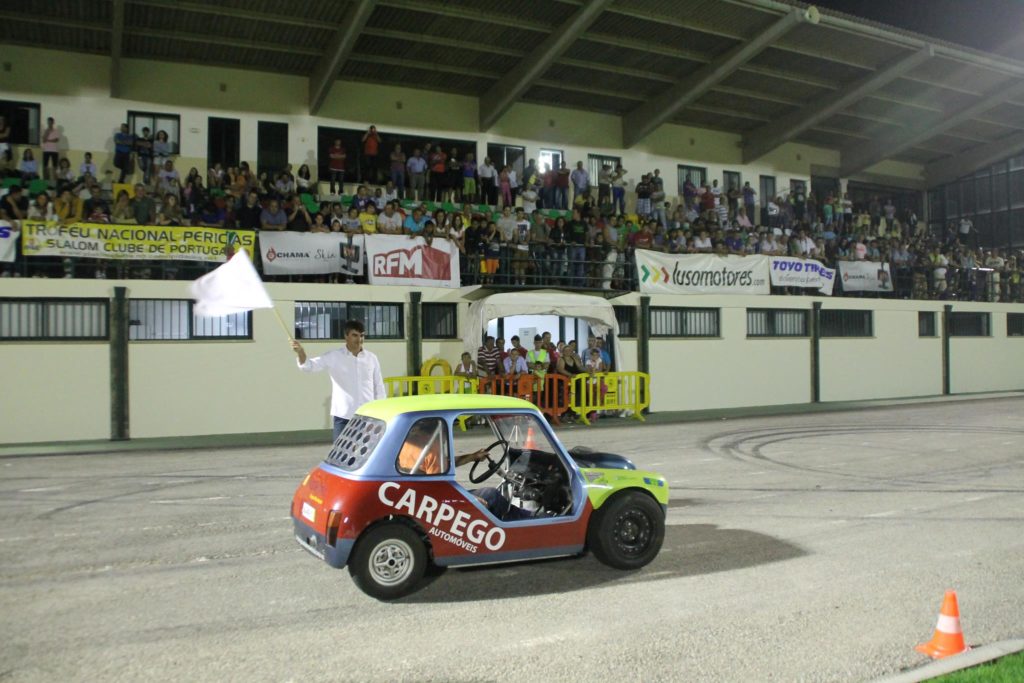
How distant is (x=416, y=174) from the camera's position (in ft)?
72.3

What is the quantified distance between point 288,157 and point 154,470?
1236 cm

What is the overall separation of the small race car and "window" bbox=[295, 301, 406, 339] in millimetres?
11786

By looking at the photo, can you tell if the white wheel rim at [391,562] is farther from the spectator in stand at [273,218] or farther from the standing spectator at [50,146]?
the standing spectator at [50,146]

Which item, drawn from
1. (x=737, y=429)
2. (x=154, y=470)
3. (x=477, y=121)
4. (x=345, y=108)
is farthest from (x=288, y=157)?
(x=737, y=429)

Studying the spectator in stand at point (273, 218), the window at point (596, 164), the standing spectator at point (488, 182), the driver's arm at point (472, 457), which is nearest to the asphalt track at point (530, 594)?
the driver's arm at point (472, 457)

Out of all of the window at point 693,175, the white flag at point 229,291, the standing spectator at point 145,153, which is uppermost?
the window at point 693,175

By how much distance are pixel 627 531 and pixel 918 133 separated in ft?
96.4

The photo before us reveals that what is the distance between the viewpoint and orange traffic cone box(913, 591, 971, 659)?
468 cm

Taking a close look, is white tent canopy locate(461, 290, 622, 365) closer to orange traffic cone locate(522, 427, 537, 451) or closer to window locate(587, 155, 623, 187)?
window locate(587, 155, 623, 187)

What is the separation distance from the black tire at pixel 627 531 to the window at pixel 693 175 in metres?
23.3

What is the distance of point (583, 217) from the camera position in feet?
75.6

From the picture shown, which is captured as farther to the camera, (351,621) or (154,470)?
(154,470)

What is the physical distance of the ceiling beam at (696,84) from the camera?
907 inches

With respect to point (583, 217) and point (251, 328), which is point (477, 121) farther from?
point (251, 328)
